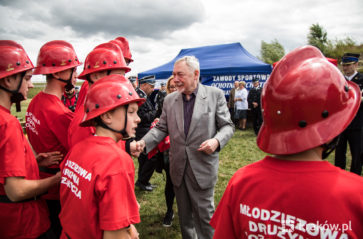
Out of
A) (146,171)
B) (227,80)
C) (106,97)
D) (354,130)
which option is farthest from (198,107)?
(227,80)

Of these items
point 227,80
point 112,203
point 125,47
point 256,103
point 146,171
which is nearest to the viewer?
point 112,203

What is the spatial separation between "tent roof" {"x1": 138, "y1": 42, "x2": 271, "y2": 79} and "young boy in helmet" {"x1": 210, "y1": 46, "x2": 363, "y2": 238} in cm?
1136

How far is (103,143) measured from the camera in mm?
1478

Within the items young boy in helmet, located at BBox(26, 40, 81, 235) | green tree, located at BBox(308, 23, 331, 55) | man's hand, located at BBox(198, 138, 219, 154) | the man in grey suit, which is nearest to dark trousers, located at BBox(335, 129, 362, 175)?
the man in grey suit

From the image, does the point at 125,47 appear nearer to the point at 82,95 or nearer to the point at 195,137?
the point at 82,95

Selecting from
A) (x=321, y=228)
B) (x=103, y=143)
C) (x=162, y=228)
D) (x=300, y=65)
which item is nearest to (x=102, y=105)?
(x=103, y=143)

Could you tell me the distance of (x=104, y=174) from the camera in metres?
1.32

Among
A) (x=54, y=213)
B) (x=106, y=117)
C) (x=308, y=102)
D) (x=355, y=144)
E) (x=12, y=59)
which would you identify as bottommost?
(x=355, y=144)

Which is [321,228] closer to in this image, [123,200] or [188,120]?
[123,200]

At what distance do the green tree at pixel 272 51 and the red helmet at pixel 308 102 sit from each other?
49832mm

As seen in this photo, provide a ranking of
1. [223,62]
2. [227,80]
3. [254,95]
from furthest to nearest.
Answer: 1. [223,62]
2. [227,80]
3. [254,95]

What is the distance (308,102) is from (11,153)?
1.87 m

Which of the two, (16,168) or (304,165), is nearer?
(304,165)

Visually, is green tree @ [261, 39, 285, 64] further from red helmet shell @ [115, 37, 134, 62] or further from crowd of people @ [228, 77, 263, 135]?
red helmet shell @ [115, 37, 134, 62]
